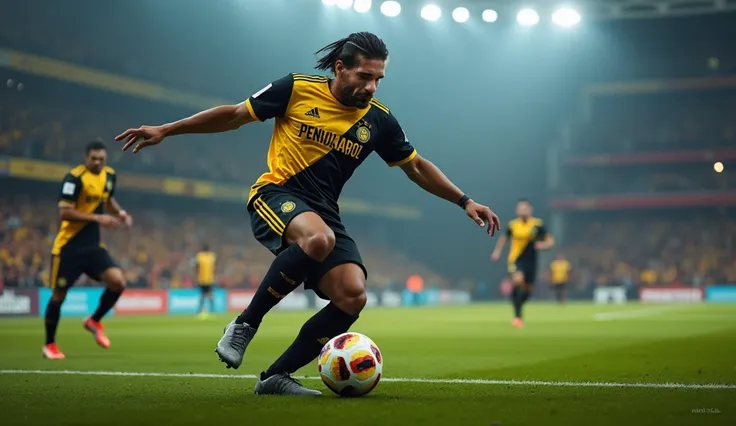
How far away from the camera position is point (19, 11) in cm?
3791

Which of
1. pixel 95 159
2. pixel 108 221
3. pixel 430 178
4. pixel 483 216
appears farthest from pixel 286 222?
pixel 95 159

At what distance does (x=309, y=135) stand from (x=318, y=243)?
89cm

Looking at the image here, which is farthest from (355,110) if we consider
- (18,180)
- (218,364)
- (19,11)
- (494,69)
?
(494,69)

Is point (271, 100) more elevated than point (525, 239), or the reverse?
point (525, 239)

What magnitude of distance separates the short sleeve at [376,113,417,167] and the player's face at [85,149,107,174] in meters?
5.21

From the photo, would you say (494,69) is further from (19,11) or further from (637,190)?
(19,11)

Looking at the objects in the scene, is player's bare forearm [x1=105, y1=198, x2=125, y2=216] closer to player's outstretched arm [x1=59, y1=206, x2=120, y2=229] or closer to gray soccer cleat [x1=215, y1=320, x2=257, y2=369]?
player's outstretched arm [x1=59, y1=206, x2=120, y2=229]

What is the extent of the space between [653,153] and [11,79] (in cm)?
3556

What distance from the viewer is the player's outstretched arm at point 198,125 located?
5957mm

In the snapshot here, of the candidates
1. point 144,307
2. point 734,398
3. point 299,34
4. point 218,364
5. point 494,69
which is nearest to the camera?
point 734,398

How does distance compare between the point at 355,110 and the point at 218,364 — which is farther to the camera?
the point at 218,364

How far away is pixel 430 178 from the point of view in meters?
6.98

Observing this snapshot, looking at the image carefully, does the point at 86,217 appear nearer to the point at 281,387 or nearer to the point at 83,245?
the point at 83,245

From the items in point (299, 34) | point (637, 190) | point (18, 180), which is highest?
point (299, 34)
